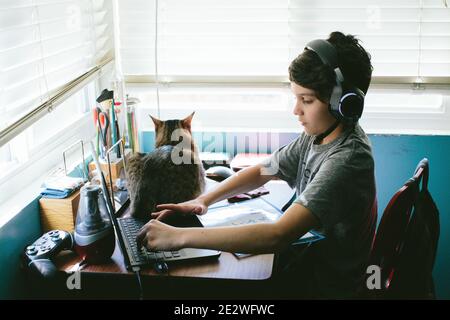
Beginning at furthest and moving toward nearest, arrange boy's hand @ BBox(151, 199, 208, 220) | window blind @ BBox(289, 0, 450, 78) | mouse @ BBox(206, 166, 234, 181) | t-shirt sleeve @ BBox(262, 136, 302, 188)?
window blind @ BBox(289, 0, 450, 78)
mouse @ BBox(206, 166, 234, 181)
t-shirt sleeve @ BBox(262, 136, 302, 188)
boy's hand @ BBox(151, 199, 208, 220)

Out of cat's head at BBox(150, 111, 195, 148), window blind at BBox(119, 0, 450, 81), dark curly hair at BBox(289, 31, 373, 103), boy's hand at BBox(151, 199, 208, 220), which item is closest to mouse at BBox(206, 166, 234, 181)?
cat's head at BBox(150, 111, 195, 148)

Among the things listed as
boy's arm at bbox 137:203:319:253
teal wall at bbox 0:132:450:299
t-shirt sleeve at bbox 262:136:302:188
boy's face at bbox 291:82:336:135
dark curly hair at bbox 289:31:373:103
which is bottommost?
teal wall at bbox 0:132:450:299

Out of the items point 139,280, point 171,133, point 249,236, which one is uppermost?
point 171,133

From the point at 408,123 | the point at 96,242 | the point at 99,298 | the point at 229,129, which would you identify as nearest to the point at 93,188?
the point at 96,242

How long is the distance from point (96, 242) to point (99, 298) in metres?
0.17

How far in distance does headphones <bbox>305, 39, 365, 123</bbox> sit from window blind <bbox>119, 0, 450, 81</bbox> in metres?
0.83

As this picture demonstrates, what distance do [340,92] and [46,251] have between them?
872 millimetres

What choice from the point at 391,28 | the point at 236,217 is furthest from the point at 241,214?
the point at 391,28

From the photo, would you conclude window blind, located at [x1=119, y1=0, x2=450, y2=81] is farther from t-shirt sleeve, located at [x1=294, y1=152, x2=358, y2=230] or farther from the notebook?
t-shirt sleeve, located at [x1=294, y1=152, x2=358, y2=230]

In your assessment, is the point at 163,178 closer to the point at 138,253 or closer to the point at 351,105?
the point at 138,253

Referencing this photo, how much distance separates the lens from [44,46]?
1.69 meters

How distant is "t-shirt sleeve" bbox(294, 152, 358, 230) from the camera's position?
1242mm
